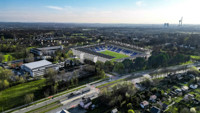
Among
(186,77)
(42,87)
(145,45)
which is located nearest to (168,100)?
(186,77)

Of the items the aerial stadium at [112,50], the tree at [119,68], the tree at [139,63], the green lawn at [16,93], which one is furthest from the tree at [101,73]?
the aerial stadium at [112,50]

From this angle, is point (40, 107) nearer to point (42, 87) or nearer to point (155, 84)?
point (42, 87)

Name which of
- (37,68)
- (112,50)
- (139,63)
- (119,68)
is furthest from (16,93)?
(112,50)

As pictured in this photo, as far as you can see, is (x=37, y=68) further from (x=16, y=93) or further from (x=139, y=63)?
(x=139, y=63)

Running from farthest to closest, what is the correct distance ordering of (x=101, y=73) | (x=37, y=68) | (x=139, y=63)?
1. (x=139, y=63)
2. (x=37, y=68)
3. (x=101, y=73)

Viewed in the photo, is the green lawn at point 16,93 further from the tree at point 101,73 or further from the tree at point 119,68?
the tree at point 119,68

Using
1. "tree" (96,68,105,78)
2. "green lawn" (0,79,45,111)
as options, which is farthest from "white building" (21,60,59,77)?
"tree" (96,68,105,78)

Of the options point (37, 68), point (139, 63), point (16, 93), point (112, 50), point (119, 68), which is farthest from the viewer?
point (112, 50)

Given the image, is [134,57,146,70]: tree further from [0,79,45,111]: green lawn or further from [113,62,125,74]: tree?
[0,79,45,111]: green lawn
